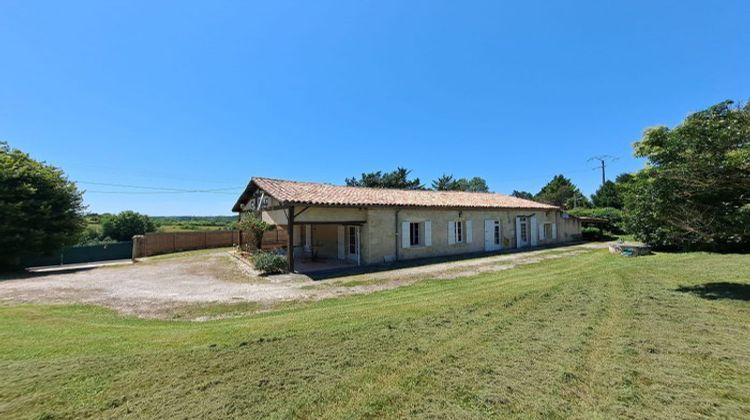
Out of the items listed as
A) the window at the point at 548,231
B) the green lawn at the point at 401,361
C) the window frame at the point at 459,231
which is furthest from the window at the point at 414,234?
the window at the point at 548,231

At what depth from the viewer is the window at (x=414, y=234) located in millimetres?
15570

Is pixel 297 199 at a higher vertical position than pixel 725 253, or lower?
higher

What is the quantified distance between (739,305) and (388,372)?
7.49m

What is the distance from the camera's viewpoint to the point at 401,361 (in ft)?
12.8

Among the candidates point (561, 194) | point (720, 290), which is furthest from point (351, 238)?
point (561, 194)

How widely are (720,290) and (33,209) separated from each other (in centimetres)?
2514

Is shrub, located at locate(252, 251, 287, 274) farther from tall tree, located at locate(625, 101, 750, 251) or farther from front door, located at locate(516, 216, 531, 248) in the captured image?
front door, located at locate(516, 216, 531, 248)

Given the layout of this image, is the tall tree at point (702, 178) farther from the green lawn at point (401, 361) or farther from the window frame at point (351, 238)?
the window frame at point (351, 238)

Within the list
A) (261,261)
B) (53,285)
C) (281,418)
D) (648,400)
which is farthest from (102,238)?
(648,400)

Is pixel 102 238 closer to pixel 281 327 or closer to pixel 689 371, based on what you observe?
pixel 281 327

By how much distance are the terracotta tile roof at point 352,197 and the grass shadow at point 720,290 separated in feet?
32.2

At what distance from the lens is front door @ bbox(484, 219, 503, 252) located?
18812mm

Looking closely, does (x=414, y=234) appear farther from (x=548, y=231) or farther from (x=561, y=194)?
(x=561, y=194)

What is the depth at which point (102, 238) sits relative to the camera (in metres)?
32.2
